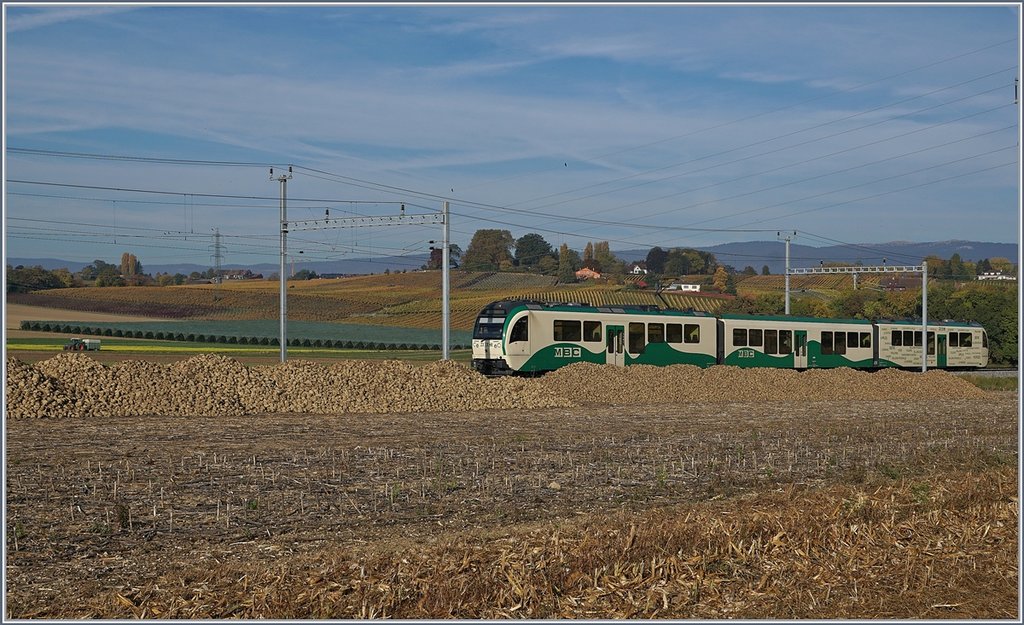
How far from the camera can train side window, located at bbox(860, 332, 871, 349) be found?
174 feet

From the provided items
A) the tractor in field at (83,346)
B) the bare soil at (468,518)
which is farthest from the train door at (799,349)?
the tractor in field at (83,346)

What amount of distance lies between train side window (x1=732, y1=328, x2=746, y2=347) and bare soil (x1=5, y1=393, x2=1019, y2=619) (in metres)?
21.2

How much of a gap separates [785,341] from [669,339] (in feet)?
26.8

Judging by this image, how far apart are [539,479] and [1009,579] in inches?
307

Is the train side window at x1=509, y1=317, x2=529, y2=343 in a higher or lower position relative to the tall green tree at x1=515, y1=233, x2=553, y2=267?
lower

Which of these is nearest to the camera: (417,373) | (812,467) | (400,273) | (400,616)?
(400,616)

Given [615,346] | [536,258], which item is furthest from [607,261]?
[615,346]

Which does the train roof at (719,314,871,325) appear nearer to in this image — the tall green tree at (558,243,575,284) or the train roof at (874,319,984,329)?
the train roof at (874,319,984,329)

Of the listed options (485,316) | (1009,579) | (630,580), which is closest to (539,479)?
(630,580)

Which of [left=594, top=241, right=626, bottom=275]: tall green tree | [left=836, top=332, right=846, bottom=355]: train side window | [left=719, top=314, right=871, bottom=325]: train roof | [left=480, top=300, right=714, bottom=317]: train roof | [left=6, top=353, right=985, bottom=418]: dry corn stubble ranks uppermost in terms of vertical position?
[left=594, top=241, right=626, bottom=275]: tall green tree

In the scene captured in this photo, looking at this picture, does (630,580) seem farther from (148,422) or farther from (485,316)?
(485,316)

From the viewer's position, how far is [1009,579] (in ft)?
33.9

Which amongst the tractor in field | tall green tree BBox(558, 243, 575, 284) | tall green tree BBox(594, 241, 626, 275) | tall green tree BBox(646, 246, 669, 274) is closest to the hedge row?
the tractor in field

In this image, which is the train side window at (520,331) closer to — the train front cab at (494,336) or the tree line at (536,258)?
the train front cab at (494,336)
